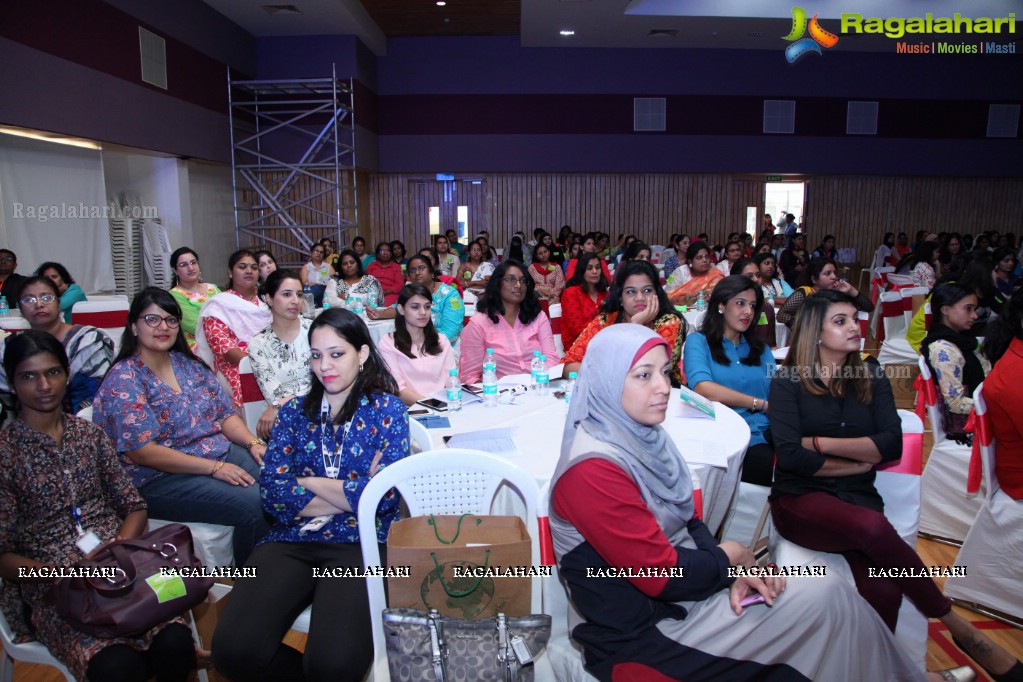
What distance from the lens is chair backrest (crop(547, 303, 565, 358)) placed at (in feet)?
18.1

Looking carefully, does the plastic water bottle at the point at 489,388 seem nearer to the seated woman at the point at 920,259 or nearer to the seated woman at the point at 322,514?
the seated woman at the point at 322,514

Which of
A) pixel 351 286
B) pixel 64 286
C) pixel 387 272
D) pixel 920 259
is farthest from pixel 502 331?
pixel 920 259

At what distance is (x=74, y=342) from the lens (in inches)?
145

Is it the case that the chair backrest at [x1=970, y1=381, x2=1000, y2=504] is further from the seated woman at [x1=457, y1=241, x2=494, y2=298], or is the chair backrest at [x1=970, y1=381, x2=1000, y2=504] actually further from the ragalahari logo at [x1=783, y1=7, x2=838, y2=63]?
the ragalahari logo at [x1=783, y1=7, x2=838, y2=63]

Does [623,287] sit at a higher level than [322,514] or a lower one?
higher

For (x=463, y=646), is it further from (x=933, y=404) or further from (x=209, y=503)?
(x=933, y=404)

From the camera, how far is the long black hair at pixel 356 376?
2.48m

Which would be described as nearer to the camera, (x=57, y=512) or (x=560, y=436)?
(x=57, y=512)

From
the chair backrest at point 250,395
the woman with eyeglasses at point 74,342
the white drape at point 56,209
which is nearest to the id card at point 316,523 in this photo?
the chair backrest at point 250,395

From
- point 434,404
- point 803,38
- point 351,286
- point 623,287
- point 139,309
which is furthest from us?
point 803,38

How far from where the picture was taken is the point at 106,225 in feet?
29.5

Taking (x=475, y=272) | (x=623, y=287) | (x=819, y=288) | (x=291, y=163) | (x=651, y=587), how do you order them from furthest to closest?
(x=291, y=163) < (x=475, y=272) < (x=819, y=288) < (x=623, y=287) < (x=651, y=587)

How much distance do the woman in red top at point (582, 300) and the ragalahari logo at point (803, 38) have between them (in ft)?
30.2

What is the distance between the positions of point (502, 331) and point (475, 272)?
5.81 metres
